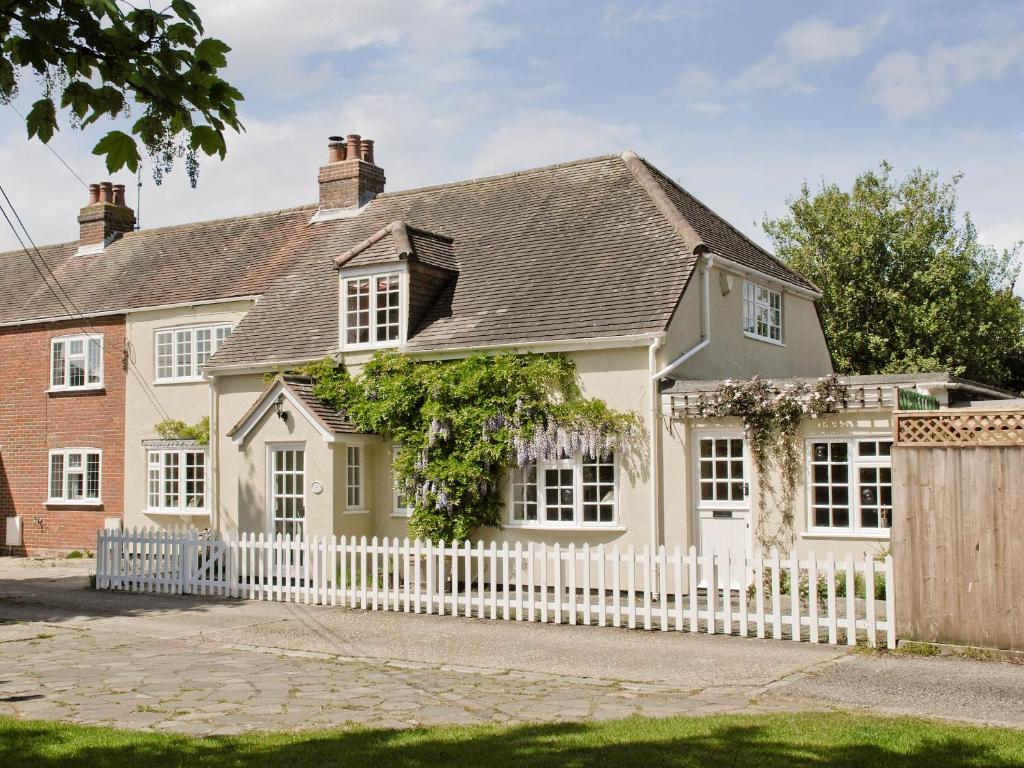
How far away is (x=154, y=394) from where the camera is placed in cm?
2653

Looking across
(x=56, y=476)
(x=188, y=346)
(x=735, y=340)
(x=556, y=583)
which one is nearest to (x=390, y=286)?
(x=735, y=340)

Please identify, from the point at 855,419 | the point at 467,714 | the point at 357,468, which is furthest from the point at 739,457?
the point at 467,714

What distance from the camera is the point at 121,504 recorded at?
2670 centimetres

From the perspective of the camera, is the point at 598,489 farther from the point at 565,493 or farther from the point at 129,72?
the point at 129,72

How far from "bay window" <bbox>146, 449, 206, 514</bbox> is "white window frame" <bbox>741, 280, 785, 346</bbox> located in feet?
42.9

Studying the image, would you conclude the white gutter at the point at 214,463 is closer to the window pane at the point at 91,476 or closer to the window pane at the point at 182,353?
the window pane at the point at 182,353

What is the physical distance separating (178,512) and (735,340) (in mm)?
13687

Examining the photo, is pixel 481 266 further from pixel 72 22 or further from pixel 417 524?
pixel 72 22

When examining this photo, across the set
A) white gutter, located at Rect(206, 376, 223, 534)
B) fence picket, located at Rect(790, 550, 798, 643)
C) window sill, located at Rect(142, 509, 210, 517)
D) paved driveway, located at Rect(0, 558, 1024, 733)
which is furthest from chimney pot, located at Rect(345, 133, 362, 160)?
fence picket, located at Rect(790, 550, 798, 643)

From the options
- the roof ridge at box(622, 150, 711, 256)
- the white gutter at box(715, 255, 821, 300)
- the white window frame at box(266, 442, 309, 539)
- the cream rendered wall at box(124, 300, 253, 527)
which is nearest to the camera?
the roof ridge at box(622, 150, 711, 256)

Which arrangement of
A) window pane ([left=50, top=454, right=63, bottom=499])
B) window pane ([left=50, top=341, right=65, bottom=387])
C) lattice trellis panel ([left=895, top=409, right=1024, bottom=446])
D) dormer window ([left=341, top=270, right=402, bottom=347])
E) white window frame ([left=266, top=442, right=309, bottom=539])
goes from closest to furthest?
lattice trellis panel ([left=895, top=409, right=1024, bottom=446]) < white window frame ([left=266, top=442, right=309, bottom=539]) < dormer window ([left=341, top=270, right=402, bottom=347]) < window pane ([left=50, top=454, right=63, bottom=499]) < window pane ([left=50, top=341, right=65, bottom=387])

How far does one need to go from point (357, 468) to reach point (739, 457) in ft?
24.1

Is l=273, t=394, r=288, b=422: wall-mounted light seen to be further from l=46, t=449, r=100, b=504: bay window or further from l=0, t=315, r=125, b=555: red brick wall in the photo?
l=46, t=449, r=100, b=504: bay window

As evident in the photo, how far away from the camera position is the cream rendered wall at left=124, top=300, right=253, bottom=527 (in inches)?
1008
